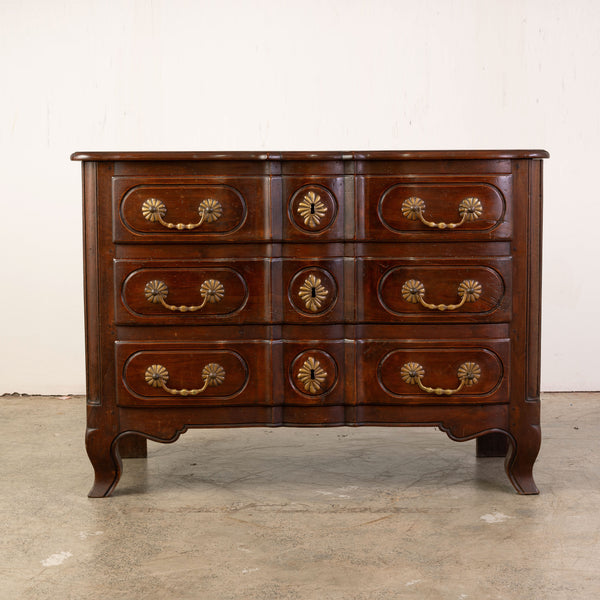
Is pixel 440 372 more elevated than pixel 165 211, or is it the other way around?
pixel 165 211

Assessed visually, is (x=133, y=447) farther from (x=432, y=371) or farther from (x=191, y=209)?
(x=432, y=371)

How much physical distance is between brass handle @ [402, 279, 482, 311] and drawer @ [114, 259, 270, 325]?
0.45 meters

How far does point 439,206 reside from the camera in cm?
252

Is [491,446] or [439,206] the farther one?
[491,446]

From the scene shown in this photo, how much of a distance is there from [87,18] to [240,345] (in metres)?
2.39

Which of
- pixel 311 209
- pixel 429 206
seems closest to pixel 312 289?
pixel 311 209

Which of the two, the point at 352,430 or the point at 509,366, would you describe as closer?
the point at 509,366

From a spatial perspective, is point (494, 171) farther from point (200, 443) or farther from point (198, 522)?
point (200, 443)

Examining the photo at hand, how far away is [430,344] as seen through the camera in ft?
8.38

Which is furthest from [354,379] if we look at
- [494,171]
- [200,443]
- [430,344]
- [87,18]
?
[87,18]

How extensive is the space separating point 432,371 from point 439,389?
61 mm

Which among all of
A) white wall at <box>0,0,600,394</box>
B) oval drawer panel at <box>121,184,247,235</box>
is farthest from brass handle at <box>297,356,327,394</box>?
white wall at <box>0,0,600,394</box>

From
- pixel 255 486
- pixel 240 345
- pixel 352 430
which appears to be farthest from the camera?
pixel 352 430

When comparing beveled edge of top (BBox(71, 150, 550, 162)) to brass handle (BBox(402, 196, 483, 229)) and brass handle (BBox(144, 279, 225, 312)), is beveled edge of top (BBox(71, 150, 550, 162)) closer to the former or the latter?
brass handle (BBox(402, 196, 483, 229))
